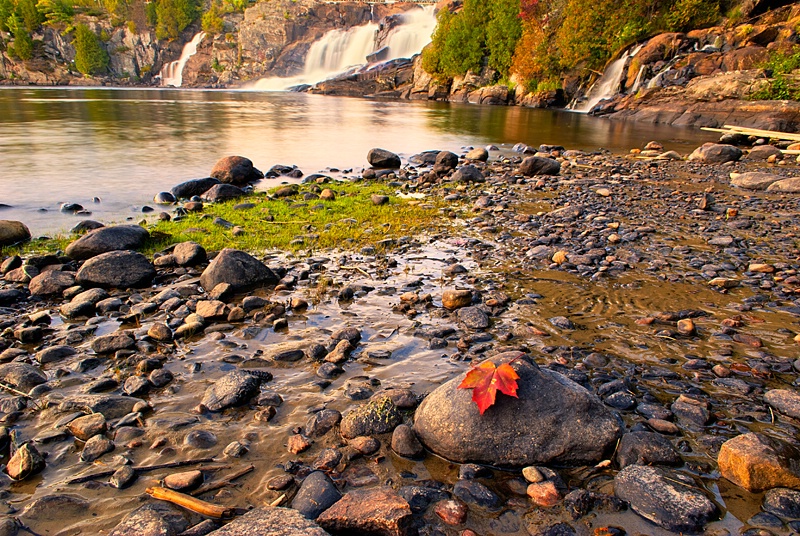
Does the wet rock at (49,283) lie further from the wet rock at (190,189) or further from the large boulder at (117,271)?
the wet rock at (190,189)

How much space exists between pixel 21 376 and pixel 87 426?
121 cm

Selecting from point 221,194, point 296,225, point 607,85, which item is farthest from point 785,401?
point 607,85

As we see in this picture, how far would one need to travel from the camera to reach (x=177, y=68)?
467 ft

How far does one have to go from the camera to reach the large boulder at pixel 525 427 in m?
3.24

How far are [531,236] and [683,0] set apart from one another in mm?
45029

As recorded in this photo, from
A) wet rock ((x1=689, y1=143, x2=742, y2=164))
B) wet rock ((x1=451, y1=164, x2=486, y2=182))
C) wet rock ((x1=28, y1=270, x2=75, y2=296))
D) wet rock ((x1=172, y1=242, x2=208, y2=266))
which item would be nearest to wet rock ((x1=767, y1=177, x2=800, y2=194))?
wet rock ((x1=689, y1=143, x2=742, y2=164))

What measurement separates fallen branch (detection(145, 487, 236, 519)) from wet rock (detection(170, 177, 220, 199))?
10565mm

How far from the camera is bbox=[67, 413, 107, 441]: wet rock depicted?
3.51 metres

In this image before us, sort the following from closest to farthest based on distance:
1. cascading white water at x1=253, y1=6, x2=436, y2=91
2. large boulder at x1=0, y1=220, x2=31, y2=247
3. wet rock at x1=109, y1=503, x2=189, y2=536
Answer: wet rock at x1=109, y1=503, x2=189, y2=536, large boulder at x1=0, y1=220, x2=31, y2=247, cascading white water at x1=253, y1=6, x2=436, y2=91

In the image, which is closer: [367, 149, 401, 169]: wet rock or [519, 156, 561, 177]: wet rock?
[519, 156, 561, 177]: wet rock

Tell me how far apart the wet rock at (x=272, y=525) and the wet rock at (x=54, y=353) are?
126 inches

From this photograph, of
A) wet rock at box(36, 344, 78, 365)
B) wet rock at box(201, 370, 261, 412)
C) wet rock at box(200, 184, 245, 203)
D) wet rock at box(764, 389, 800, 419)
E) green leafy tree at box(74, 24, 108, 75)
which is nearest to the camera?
wet rock at box(764, 389, 800, 419)

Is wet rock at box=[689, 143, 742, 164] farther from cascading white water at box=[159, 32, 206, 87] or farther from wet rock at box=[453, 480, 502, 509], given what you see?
cascading white water at box=[159, 32, 206, 87]

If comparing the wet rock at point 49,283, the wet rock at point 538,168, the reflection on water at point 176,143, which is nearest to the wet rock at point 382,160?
the reflection on water at point 176,143
